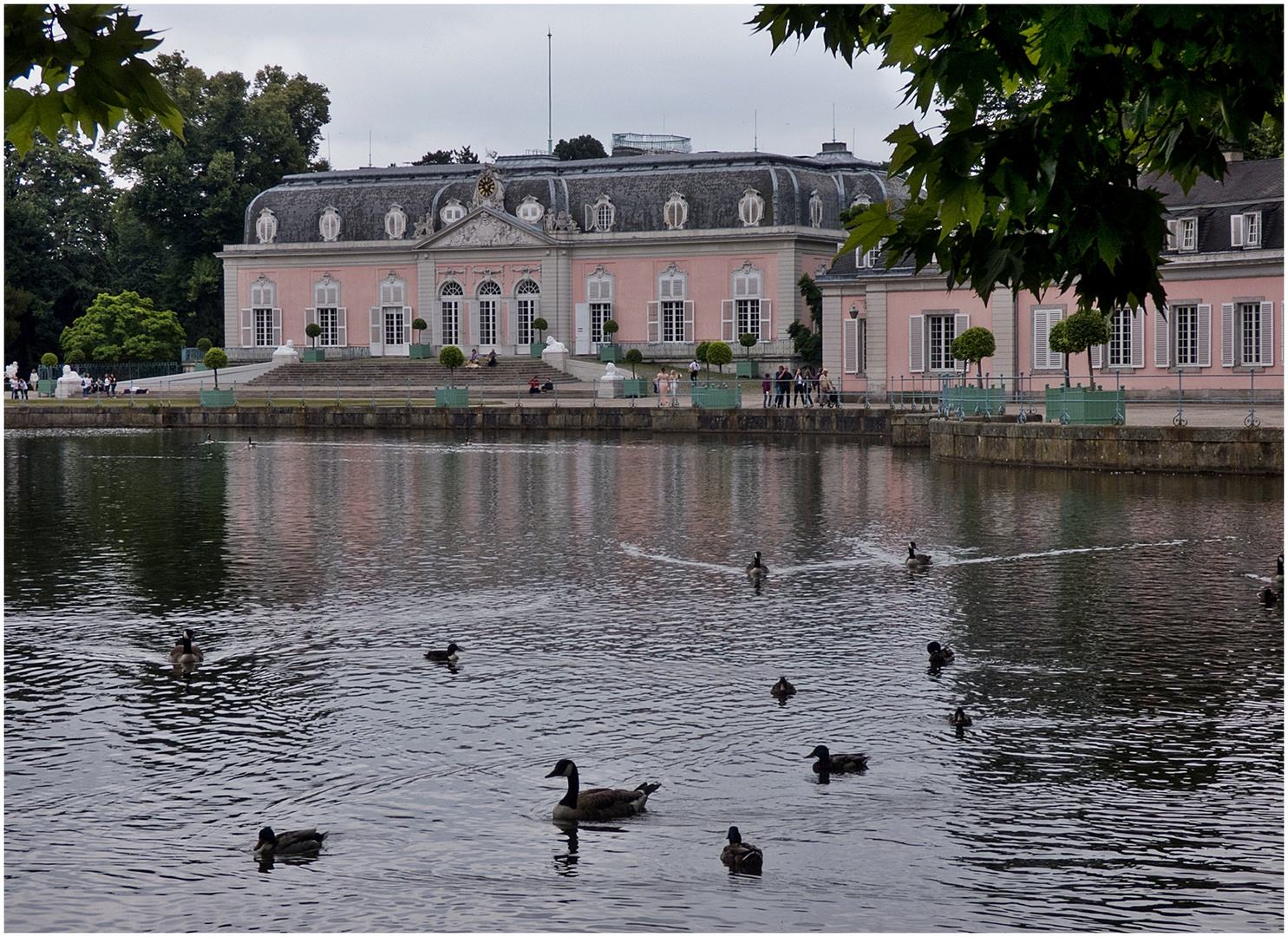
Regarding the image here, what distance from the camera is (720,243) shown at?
71438mm

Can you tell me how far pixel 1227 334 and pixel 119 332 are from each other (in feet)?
168

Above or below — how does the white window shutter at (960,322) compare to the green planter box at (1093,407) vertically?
above

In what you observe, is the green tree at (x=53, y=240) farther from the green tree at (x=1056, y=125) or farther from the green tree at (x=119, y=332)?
the green tree at (x=1056, y=125)

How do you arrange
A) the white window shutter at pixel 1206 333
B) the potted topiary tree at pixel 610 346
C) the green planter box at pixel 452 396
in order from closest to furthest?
the white window shutter at pixel 1206 333
the green planter box at pixel 452 396
the potted topiary tree at pixel 610 346

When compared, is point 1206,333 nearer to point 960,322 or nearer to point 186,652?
point 960,322

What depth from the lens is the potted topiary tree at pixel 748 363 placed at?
66875mm

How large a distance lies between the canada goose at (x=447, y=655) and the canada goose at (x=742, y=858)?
5110 mm

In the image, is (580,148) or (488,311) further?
(580,148)

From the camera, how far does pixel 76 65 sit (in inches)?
173

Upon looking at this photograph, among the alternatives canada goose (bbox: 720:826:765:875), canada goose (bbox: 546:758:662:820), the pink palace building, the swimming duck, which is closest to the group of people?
the pink palace building

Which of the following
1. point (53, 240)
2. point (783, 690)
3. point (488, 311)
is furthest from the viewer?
point (53, 240)

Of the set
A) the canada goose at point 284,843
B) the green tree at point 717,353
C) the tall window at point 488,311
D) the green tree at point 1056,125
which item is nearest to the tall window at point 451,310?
the tall window at point 488,311

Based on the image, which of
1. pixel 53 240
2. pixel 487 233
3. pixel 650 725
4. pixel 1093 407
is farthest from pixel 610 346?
pixel 650 725

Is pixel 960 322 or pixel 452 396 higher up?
pixel 960 322
